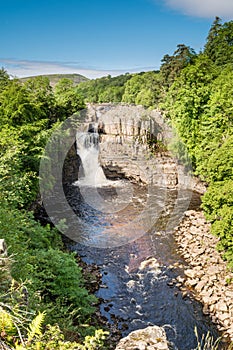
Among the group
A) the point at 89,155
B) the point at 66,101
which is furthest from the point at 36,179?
the point at 66,101

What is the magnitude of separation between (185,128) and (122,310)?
17.1 meters

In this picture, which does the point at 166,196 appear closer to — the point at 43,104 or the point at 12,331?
the point at 43,104

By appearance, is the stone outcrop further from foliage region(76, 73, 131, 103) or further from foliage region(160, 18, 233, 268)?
foliage region(76, 73, 131, 103)

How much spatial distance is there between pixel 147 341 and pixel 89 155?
2928 cm

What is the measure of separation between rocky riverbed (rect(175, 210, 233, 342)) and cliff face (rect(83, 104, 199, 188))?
27.7 feet

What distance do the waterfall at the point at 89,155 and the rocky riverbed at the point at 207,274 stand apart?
14.0m

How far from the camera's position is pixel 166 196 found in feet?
81.8

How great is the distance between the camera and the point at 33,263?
9352mm

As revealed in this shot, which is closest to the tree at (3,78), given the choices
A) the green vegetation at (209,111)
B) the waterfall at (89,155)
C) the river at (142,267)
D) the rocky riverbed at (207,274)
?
the waterfall at (89,155)

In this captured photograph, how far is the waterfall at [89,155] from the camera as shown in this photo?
102 feet

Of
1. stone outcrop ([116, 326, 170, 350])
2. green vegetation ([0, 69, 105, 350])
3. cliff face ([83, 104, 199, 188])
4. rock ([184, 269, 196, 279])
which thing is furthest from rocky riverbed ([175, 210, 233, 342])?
stone outcrop ([116, 326, 170, 350])

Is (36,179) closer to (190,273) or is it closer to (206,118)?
(190,273)

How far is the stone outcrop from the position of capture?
137 inches

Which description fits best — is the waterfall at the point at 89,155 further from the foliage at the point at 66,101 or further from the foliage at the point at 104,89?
the foliage at the point at 104,89
